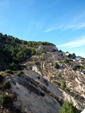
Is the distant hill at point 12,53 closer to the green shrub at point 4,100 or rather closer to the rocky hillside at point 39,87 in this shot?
the rocky hillside at point 39,87

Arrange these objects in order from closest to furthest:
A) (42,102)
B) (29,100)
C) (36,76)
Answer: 1. (29,100)
2. (42,102)
3. (36,76)

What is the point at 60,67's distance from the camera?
7706 cm

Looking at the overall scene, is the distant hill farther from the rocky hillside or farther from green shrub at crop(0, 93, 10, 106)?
green shrub at crop(0, 93, 10, 106)

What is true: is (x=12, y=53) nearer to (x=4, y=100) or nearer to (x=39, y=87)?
(x=39, y=87)

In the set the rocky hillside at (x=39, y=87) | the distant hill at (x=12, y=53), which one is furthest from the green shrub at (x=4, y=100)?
the distant hill at (x=12, y=53)

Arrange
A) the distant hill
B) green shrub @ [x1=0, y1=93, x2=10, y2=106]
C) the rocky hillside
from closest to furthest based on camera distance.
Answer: green shrub @ [x1=0, y1=93, x2=10, y2=106] → the rocky hillside → the distant hill

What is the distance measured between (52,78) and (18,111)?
48.5 metres

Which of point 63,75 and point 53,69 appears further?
point 53,69

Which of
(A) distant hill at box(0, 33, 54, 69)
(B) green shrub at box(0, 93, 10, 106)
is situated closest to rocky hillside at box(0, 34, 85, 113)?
(B) green shrub at box(0, 93, 10, 106)

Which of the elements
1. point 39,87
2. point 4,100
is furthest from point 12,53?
point 4,100

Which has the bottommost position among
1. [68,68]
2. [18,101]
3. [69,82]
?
[69,82]

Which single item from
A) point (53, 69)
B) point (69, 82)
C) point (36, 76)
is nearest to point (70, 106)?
point (36, 76)

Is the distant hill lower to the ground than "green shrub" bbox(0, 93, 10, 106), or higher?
higher

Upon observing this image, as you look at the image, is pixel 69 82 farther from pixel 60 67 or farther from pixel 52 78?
pixel 60 67
